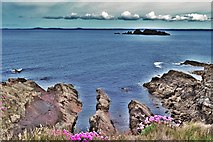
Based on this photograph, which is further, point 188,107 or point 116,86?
point 116,86

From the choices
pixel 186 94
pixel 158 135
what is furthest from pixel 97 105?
pixel 158 135

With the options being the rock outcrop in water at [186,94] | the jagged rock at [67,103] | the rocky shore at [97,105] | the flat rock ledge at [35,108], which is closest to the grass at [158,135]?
the flat rock ledge at [35,108]

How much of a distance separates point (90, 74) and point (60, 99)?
28317 millimetres

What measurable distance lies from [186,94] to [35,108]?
2056 cm

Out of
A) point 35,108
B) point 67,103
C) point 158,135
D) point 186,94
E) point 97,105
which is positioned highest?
point 158,135

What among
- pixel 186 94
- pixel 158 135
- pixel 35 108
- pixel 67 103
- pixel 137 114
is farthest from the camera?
pixel 186 94

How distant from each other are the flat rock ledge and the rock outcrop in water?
33.4ft

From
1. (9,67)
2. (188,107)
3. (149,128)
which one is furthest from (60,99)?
(9,67)

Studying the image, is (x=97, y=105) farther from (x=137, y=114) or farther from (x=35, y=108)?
(x=35, y=108)

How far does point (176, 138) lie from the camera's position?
23.0 ft

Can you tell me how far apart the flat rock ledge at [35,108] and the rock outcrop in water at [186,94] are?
33.4ft

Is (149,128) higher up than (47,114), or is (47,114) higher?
(149,128)

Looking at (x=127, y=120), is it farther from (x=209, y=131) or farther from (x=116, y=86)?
(x=209, y=131)

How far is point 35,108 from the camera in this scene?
2338 cm
